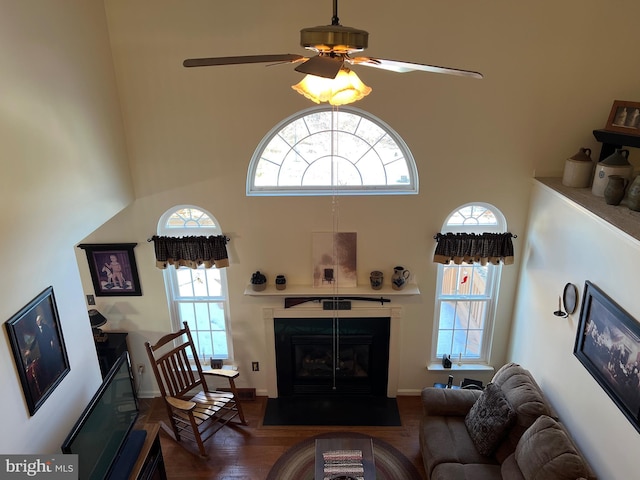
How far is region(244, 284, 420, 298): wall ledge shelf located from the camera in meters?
4.89

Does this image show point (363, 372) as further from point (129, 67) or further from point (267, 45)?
point (129, 67)

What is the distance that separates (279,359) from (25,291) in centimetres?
290

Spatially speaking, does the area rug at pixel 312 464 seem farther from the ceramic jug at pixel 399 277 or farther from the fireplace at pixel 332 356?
the ceramic jug at pixel 399 277

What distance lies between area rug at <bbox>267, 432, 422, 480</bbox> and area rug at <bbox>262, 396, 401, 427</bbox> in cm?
29

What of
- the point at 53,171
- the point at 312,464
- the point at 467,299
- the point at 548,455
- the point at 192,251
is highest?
the point at 53,171

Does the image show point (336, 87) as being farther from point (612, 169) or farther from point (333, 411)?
point (333, 411)

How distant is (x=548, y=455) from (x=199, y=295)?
12.1 feet

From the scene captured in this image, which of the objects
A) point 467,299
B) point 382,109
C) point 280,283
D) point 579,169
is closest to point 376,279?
point 280,283

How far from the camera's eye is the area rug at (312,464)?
448 centimetres

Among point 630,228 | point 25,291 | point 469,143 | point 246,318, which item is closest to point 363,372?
point 246,318

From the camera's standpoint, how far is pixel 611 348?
326 cm

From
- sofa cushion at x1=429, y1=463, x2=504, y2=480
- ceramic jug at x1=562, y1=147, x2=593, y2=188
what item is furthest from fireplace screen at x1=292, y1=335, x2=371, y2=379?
ceramic jug at x1=562, y1=147, x2=593, y2=188

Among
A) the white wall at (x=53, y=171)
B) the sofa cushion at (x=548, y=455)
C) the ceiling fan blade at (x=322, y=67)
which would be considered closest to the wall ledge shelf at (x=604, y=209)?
the sofa cushion at (x=548, y=455)

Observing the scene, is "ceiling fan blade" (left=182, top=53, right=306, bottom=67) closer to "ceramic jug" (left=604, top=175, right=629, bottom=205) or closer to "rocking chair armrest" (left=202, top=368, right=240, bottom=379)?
"ceramic jug" (left=604, top=175, right=629, bottom=205)
